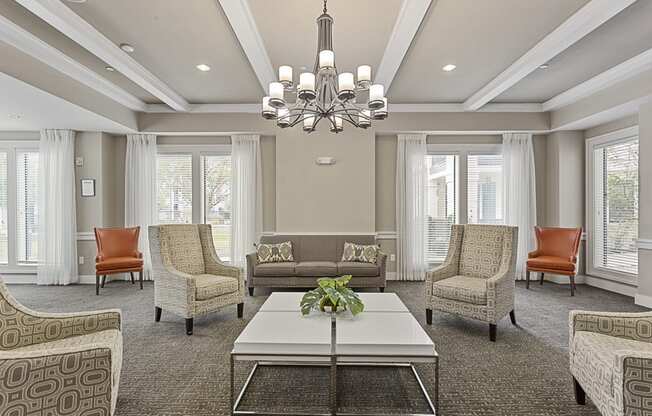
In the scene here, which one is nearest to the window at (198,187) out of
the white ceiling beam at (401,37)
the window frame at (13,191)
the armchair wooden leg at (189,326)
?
the window frame at (13,191)

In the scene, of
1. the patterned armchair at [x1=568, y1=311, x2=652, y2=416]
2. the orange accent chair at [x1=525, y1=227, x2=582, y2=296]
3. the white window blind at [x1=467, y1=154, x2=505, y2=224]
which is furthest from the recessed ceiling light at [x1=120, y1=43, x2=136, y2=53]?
the orange accent chair at [x1=525, y1=227, x2=582, y2=296]

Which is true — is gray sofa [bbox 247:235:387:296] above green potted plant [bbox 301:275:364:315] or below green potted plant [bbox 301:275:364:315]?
below

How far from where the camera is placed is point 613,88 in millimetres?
4441

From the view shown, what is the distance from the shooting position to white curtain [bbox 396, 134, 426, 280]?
5902 mm

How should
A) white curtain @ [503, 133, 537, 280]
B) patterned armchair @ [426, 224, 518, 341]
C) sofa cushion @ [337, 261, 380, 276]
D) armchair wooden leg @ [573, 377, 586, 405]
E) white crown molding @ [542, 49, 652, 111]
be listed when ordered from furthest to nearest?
white curtain @ [503, 133, 537, 280], sofa cushion @ [337, 261, 380, 276], white crown molding @ [542, 49, 652, 111], patterned armchair @ [426, 224, 518, 341], armchair wooden leg @ [573, 377, 586, 405]

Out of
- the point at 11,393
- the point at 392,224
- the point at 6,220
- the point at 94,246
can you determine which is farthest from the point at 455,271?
the point at 6,220

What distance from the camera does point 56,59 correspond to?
3707 mm

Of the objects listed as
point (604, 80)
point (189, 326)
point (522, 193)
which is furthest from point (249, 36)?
point (522, 193)

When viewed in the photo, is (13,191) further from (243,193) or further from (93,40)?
(93,40)

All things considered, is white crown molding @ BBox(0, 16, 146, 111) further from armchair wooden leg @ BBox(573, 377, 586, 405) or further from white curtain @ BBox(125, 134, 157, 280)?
armchair wooden leg @ BBox(573, 377, 586, 405)

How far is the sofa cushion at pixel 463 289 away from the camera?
10.7 ft

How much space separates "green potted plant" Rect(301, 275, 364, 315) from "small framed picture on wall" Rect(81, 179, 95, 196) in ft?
16.3

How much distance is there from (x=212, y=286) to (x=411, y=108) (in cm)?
420

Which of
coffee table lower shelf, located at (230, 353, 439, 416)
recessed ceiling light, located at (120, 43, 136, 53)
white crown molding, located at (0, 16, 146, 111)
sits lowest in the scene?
coffee table lower shelf, located at (230, 353, 439, 416)
